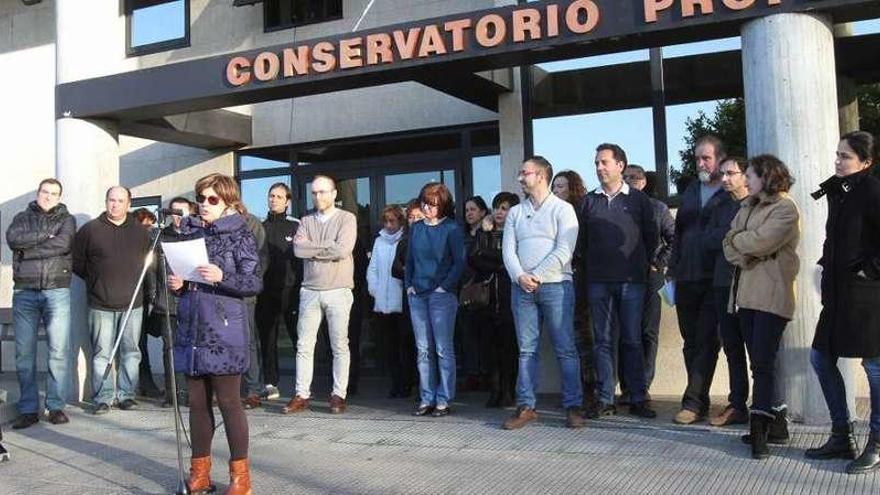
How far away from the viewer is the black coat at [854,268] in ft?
15.1

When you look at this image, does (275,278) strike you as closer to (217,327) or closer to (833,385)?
(217,327)

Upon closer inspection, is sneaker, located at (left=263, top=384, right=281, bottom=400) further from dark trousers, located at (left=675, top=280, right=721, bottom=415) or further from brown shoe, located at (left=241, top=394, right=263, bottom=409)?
dark trousers, located at (left=675, top=280, right=721, bottom=415)

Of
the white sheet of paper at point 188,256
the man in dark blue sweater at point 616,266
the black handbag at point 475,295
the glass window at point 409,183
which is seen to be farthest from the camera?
the glass window at point 409,183

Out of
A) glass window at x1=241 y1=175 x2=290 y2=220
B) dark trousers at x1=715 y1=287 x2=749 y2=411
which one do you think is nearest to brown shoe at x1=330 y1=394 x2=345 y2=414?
dark trousers at x1=715 y1=287 x2=749 y2=411

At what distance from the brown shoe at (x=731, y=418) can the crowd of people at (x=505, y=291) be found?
0.03 ft

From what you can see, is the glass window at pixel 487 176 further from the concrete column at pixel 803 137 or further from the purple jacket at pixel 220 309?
the purple jacket at pixel 220 309

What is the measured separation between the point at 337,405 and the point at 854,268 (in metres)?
4.15

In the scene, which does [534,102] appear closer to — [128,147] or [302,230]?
[302,230]

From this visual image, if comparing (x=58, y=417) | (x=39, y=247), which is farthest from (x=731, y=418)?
(x=39, y=247)

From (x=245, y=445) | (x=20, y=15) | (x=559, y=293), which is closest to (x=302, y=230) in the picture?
(x=559, y=293)

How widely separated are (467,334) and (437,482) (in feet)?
11.1

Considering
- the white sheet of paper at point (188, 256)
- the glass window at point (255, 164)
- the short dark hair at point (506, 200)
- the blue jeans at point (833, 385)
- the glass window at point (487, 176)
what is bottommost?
the blue jeans at point (833, 385)

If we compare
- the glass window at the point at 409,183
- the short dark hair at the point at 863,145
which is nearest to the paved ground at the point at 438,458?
the short dark hair at the point at 863,145

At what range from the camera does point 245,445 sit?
15.1 ft
